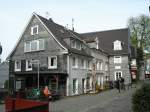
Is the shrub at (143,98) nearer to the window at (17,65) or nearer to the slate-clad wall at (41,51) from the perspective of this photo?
the slate-clad wall at (41,51)

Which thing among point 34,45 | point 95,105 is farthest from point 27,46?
point 95,105

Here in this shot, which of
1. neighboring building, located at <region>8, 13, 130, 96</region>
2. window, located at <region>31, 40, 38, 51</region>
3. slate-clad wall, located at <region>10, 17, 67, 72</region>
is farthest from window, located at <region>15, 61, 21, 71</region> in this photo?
window, located at <region>31, 40, 38, 51</region>

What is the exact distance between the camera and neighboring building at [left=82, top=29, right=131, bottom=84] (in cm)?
5000

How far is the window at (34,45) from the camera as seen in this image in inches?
1433

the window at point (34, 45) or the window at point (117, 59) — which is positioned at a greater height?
the window at point (34, 45)

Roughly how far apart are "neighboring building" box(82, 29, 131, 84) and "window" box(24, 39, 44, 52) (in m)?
13.5

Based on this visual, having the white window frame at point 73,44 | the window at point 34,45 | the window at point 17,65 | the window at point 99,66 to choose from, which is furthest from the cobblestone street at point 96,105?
the window at point 99,66

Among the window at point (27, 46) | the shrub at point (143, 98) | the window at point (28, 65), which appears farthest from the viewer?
the window at point (27, 46)

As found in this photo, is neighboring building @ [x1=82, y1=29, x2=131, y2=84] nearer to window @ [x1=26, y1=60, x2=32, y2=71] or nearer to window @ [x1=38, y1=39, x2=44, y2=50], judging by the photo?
window @ [x1=38, y1=39, x2=44, y2=50]

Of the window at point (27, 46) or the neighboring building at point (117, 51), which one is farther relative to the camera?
the neighboring building at point (117, 51)

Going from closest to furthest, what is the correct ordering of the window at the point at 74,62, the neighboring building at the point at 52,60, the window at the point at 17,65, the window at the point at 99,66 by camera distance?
the neighboring building at the point at 52,60 < the window at the point at 74,62 < the window at the point at 17,65 < the window at the point at 99,66

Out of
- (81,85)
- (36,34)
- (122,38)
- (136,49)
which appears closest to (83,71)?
(81,85)

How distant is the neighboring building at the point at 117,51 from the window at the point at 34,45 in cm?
1352

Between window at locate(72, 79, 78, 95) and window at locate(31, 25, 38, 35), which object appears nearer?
window at locate(72, 79, 78, 95)
